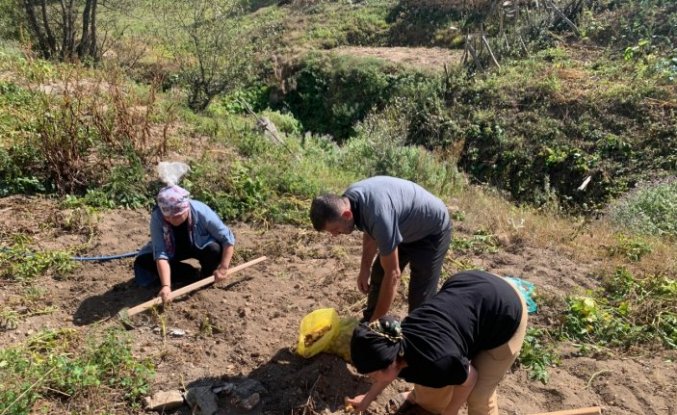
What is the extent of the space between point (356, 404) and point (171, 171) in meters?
3.44

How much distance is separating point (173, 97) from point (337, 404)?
21.1 ft

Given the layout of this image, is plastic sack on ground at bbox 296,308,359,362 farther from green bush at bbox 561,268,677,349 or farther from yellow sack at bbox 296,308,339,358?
green bush at bbox 561,268,677,349

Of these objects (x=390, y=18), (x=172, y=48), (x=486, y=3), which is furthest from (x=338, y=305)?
(x=390, y=18)

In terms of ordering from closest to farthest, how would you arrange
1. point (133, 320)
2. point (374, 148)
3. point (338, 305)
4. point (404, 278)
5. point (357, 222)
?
1. point (357, 222)
2. point (133, 320)
3. point (338, 305)
4. point (404, 278)
5. point (374, 148)

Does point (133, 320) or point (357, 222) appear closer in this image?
point (357, 222)

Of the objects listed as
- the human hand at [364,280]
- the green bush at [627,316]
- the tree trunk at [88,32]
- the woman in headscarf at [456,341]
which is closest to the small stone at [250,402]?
the woman in headscarf at [456,341]

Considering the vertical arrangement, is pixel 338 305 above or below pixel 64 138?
below

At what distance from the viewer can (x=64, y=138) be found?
533 cm

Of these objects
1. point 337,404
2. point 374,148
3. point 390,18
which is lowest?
point 337,404

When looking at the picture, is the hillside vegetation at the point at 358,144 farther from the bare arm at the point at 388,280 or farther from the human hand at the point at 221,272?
the bare arm at the point at 388,280

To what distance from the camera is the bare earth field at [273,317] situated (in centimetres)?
338

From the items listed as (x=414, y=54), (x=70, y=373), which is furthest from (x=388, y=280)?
(x=414, y=54)

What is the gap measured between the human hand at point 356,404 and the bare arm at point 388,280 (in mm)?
466

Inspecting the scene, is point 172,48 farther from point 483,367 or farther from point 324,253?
point 483,367
